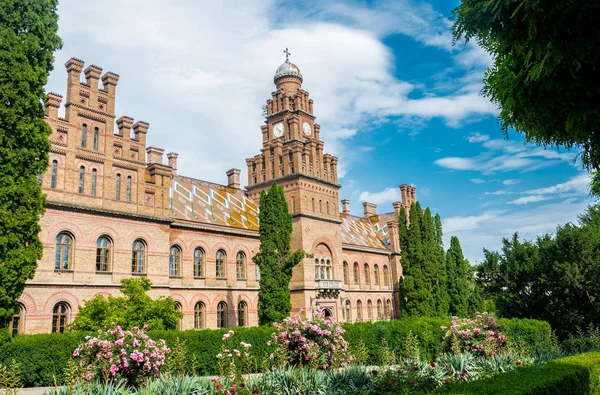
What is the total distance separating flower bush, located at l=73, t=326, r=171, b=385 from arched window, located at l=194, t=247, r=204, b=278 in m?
17.2

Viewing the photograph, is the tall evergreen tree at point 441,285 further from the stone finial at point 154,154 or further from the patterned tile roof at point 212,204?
the stone finial at point 154,154

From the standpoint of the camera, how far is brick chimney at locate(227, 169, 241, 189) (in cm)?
4178

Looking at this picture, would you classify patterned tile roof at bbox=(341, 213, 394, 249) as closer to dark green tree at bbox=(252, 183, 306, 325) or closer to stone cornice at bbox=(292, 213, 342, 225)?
stone cornice at bbox=(292, 213, 342, 225)

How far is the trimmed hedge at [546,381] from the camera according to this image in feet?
25.8

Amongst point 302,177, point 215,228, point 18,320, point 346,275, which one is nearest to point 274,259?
point 215,228

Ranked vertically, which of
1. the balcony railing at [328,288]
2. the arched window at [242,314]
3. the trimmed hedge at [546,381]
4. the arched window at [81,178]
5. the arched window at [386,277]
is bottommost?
the trimmed hedge at [546,381]

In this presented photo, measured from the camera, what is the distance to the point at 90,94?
25719 mm

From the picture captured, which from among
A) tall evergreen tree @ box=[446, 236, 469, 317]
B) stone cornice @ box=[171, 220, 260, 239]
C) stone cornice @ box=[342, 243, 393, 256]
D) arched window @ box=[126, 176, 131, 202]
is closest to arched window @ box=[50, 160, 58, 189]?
arched window @ box=[126, 176, 131, 202]

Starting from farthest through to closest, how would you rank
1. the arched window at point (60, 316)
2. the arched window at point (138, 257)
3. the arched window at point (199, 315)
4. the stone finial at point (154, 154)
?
the stone finial at point (154, 154), the arched window at point (199, 315), the arched window at point (138, 257), the arched window at point (60, 316)

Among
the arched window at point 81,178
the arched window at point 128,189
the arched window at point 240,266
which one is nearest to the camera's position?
the arched window at point 81,178

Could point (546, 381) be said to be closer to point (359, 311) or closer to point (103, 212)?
point (103, 212)

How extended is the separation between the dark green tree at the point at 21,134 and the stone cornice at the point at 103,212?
17.2 feet

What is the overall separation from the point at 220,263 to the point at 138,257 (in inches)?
283

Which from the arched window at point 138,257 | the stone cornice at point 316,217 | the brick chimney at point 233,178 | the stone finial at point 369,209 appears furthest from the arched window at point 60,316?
the stone finial at point 369,209
